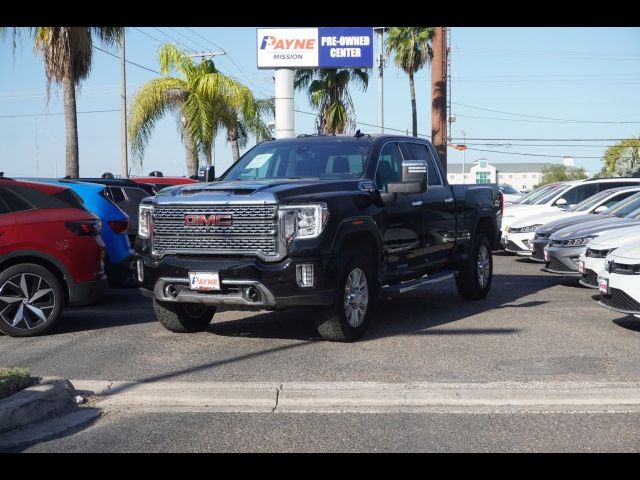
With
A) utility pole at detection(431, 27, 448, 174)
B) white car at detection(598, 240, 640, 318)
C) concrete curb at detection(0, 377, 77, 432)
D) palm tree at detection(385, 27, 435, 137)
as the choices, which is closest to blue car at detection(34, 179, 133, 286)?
concrete curb at detection(0, 377, 77, 432)

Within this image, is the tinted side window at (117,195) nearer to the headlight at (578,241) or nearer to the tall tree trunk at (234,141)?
the headlight at (578,241)

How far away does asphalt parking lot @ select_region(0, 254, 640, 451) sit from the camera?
5.48 meters

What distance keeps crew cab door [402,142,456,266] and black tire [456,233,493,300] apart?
2.46 ft

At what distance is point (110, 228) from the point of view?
11.6m

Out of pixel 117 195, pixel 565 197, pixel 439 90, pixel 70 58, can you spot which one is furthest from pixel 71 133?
pixel 565 197

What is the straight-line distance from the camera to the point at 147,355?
26.7 feet

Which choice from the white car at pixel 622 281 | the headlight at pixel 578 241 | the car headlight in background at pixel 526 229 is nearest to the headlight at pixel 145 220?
the white car at pixel 622 281

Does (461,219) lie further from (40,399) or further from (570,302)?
(40,399)

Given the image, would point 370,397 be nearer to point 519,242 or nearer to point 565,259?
point 565,259

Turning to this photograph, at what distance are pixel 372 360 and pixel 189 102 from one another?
21723 mm

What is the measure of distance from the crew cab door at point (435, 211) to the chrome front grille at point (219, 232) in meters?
2.73
